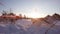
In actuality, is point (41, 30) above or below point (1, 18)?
below

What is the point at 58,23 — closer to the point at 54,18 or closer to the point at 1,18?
the point at 54,18

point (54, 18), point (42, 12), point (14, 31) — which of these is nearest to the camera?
point (14, 31)

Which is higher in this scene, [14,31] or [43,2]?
[43,2]

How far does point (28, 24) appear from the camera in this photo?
1190 millimetres

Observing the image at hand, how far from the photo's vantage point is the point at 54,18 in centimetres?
125

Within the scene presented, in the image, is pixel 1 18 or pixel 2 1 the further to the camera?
pixel 2 1

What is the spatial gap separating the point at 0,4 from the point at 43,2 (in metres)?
0.46

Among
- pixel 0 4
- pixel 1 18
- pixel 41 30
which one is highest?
pixel 0 4

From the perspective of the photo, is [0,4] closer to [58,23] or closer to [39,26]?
[39,26]

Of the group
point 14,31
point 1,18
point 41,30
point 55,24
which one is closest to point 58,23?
point 55,24

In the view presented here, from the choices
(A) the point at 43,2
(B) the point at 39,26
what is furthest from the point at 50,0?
(B) the point at 39,26

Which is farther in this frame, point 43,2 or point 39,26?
point 43,2

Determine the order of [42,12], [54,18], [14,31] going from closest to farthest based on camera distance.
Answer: [14,31]
[54,18]
[42,12]

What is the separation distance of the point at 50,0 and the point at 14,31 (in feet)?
1.76
